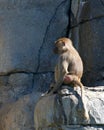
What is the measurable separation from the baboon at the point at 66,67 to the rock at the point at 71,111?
22 centimetres

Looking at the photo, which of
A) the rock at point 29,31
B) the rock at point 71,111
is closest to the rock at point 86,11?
the rock at point 29,31

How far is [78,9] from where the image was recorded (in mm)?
11023

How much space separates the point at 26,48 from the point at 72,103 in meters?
3.07

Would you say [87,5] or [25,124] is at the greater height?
[87,5]

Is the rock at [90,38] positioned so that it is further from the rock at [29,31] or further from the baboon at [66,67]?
the baboon at [66,67]

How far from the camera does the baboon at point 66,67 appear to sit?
8.64m

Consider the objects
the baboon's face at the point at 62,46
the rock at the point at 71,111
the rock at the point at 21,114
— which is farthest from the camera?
the rock at the point at 21,114

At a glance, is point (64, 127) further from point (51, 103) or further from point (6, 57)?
point (6, 57)

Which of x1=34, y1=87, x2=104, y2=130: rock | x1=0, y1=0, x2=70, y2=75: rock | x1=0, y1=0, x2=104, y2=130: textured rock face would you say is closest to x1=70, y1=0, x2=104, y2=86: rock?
x1=0, y1=0, x2=104, y2=130: textured rock face

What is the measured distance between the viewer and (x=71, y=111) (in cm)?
831

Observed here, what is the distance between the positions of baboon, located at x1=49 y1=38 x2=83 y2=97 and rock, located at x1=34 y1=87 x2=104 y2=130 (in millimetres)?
219

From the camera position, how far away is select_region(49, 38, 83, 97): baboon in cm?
864

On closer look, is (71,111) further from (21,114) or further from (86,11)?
(86,11)

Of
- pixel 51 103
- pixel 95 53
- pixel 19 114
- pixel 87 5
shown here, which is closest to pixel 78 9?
pixel 87 5
